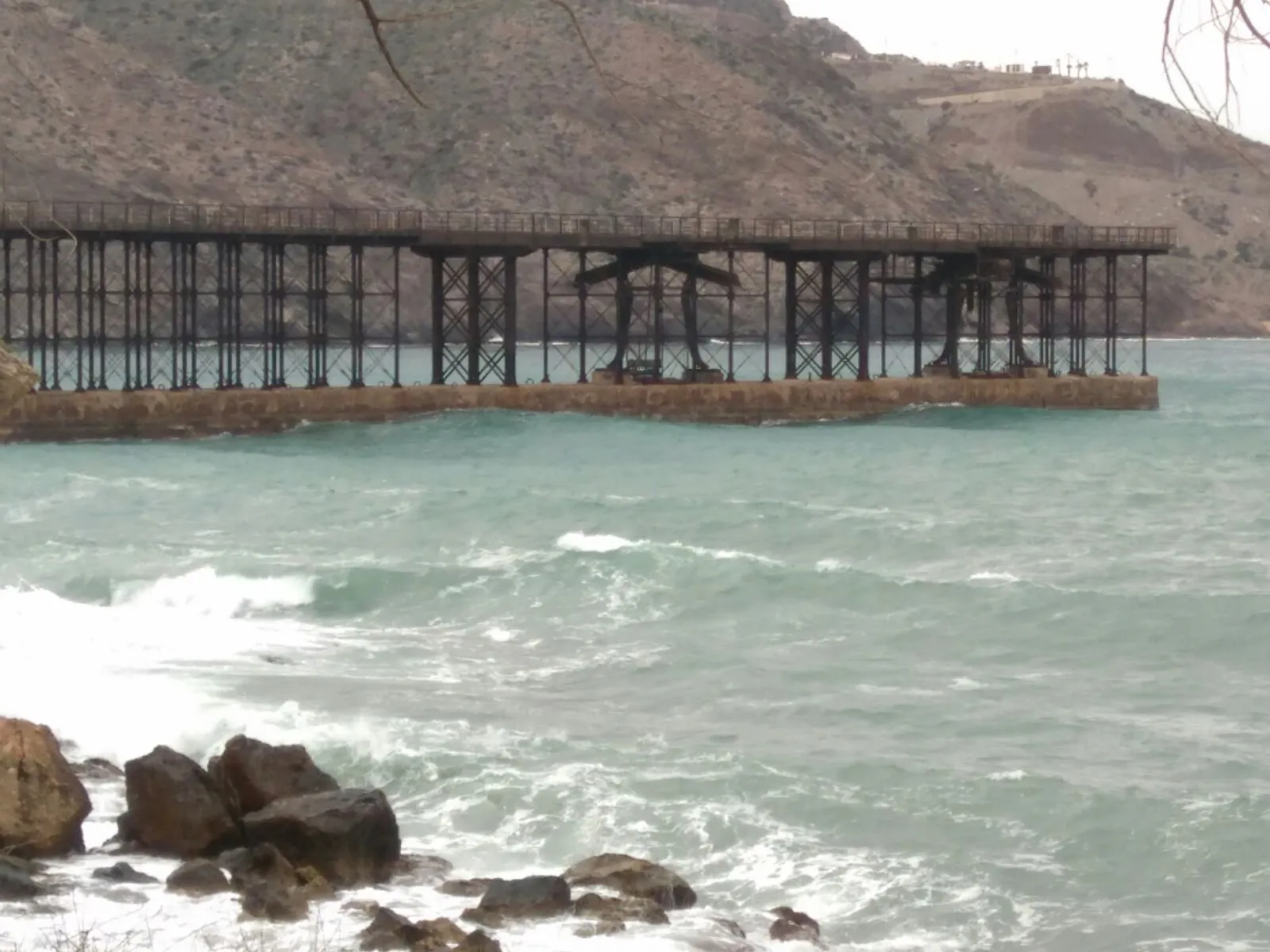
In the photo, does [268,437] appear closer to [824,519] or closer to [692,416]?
[692,416]

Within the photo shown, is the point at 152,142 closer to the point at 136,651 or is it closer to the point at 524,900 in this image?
the point at 136,651

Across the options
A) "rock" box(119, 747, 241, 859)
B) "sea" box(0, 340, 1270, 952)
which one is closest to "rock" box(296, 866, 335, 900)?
"sea" box(0, 340, 1270, 952)

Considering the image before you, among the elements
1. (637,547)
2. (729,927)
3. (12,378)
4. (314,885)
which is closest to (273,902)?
(314,885)

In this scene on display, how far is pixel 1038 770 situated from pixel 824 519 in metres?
19.6

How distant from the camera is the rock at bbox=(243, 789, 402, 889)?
16312mm

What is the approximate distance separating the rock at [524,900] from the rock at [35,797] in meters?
3.21

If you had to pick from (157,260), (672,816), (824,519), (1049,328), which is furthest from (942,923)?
(157,260)

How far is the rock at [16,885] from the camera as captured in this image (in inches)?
603

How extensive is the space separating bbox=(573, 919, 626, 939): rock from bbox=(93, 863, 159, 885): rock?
310cm

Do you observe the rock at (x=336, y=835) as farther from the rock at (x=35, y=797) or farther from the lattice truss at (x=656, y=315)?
the lattice truss at (x=656, y=315)

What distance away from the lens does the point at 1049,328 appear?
6825 cm

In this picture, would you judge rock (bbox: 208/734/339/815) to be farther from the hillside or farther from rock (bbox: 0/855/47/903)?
the hillside

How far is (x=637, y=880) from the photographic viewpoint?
1612 centimetres

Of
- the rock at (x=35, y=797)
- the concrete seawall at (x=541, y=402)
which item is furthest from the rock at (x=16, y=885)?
the concrete seawall at (x=541, y=402)
